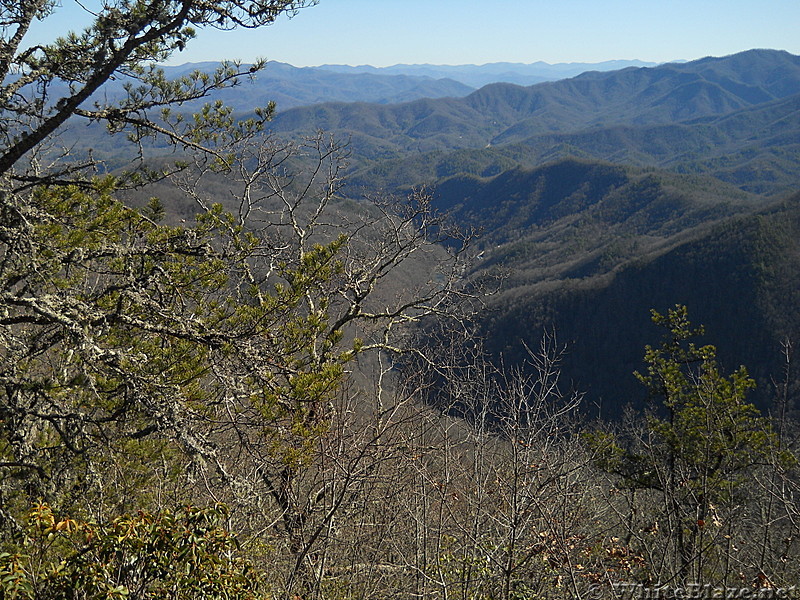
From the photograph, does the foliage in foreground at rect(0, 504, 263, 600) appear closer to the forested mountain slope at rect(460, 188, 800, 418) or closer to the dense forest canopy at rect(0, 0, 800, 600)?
the dense forest canopy at rect(0, 0, 800, 600)

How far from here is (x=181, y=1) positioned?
4043 mm

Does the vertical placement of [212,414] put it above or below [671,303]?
above

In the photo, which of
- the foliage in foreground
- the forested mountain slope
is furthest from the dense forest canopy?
the forested mountain slope

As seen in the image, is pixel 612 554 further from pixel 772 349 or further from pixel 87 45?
pixel 772 349

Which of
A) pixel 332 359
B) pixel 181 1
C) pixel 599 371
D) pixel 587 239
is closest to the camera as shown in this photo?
pixel 181 1

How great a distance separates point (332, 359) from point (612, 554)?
391cm

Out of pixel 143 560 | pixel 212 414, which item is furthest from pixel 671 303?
pixel 143 560

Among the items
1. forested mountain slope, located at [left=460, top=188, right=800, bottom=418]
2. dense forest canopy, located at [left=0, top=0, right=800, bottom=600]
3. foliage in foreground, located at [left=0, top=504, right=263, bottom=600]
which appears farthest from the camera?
forested mountain slope, located at [left=460, top=188, right=800, bottom=418]

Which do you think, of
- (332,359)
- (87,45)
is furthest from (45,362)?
(87,45)

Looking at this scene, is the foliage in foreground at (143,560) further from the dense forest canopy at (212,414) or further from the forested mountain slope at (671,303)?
the forested mountain slope at (671,303)

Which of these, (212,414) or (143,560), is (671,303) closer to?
(212,414)

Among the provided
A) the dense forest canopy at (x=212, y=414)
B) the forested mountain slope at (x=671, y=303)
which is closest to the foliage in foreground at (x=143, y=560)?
the dense forest canopy at (x=212, y=414)

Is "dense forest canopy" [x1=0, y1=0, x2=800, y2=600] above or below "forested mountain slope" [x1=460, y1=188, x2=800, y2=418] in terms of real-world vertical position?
above

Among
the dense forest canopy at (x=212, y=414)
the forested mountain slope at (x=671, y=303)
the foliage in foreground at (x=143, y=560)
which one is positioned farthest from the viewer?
the forested mountain slope at (x=671, y=303)
